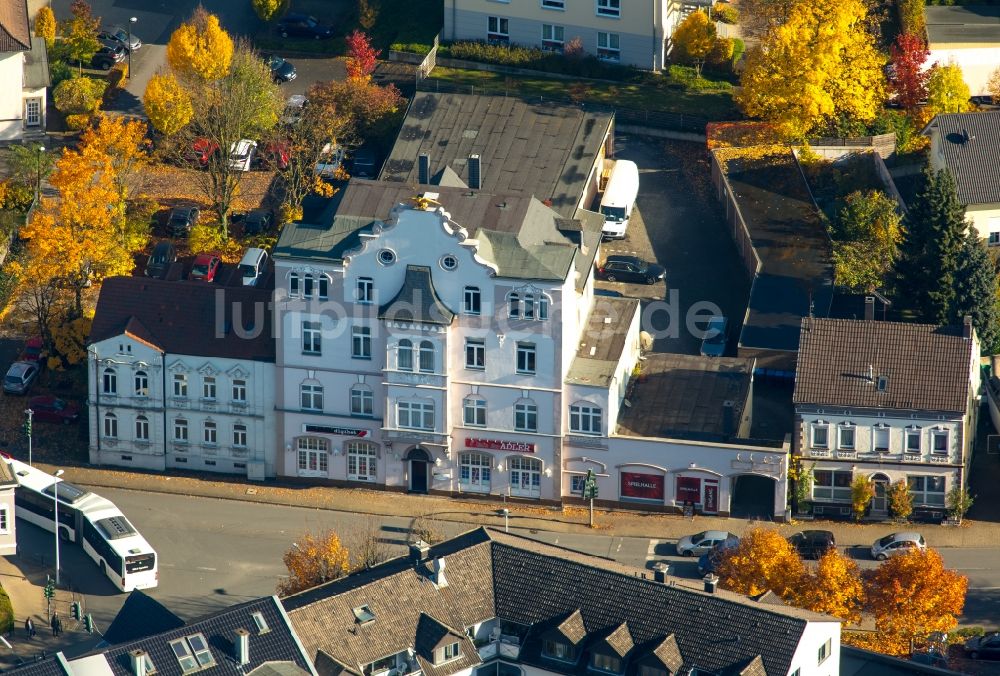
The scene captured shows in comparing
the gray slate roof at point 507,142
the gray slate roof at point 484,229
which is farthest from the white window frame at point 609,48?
the gray slate roof at point 484,229

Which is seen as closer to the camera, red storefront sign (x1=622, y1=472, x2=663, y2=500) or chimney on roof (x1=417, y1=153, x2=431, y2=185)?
red storefront sign (x1=622, y1=472, x2=663, y2=500)

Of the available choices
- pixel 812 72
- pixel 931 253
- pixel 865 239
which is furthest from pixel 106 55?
pixel 931 253

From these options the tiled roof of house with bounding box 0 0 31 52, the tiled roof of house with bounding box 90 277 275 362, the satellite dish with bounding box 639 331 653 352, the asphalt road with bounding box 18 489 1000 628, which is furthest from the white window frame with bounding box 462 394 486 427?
the tiled roof of house with bounding box 0 0 31 52

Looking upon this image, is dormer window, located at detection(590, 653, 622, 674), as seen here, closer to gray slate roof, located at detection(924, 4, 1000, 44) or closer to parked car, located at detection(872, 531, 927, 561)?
parked car, located at detection(872, 531, 927, 561)

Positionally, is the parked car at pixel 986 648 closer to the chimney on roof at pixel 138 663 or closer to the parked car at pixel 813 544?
the parked car at pixel 813 544

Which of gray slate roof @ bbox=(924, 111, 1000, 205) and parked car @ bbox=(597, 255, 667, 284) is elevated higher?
gray slate roof @ bbox=(924, 111, 1000, 205)

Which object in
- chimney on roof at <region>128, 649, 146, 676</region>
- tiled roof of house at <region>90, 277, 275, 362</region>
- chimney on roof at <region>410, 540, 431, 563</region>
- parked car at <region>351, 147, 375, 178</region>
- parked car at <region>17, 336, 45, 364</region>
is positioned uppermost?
parked car at <region>351, 147, 375, 178</region>

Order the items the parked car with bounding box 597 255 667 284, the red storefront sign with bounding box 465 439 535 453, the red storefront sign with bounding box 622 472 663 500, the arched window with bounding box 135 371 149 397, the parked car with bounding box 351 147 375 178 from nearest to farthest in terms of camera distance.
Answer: the red storefront sign with bounding box 622 472 663 500 → the red storefront sign with bounding box 465 439 535 453 → the arched window with bounding box 135 371 149 397 → the parked car with bounding box 597 255 667 284 → the parked car with bounding box 351 147 375 178

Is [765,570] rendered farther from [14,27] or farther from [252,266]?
[14,27]
